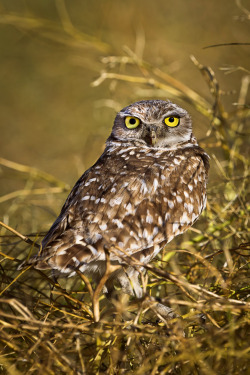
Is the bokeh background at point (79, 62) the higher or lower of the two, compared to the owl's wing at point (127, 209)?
higher

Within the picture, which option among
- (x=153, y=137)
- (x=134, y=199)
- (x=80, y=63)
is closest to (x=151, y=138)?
(x=153, y=137)

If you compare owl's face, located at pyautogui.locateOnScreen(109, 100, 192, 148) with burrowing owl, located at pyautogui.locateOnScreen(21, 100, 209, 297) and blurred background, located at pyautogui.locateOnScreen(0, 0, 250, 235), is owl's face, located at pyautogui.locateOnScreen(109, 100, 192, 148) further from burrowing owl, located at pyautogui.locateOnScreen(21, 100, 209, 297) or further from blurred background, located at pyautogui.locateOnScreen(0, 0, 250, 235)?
blurred background, located at pyautogui.locateOnScreen(0, 0, 250, 235)

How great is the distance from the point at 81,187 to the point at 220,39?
6.45 meters

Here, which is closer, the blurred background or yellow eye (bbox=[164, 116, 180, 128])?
yellow eye (bbox=[164, 116, 180, 128])

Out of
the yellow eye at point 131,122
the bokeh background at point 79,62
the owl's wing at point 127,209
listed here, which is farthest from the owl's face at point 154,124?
the bokeh background at point 79,62

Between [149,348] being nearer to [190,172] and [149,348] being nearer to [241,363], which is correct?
[241,363]

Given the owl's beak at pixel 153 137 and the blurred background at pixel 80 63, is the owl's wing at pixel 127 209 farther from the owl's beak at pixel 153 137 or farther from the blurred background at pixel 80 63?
the blurred background at pixel 80 63

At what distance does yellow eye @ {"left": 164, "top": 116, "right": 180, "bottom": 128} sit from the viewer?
2715 millimetres

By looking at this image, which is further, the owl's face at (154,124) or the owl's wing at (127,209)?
the owl's face at (154,124)

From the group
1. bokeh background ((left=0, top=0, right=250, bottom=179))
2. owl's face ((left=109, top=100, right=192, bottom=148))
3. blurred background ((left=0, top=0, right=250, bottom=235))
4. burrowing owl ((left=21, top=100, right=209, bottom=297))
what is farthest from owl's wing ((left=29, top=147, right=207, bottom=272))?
bokeh background ((left=0, top=0, right=250, bottom=179))

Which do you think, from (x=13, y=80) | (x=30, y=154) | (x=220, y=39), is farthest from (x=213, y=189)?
(x=13, y=80)

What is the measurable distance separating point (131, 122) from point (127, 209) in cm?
66

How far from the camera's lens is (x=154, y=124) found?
2.68 m

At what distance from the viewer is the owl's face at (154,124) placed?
8.79ft
